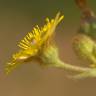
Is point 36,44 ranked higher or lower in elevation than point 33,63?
lower

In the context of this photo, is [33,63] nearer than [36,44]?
No

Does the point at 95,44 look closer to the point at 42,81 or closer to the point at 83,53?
the point at 83,53

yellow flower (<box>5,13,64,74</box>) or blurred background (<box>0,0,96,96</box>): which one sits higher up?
blurred background (<box>0,0,96,96</box>)

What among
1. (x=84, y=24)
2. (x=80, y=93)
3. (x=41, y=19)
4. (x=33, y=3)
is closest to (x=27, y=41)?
(x=84, y=24)

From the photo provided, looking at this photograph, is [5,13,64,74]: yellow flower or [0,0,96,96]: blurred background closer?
[5,13,64,74]: yellow flower

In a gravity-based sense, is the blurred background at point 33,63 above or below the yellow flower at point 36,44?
above

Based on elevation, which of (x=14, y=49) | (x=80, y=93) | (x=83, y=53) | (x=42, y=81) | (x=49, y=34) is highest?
(x=14, y=49)

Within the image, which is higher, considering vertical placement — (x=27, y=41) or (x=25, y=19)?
(x=25, y=19)

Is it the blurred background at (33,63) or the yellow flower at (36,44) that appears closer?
the yellow flower at (36,44)
